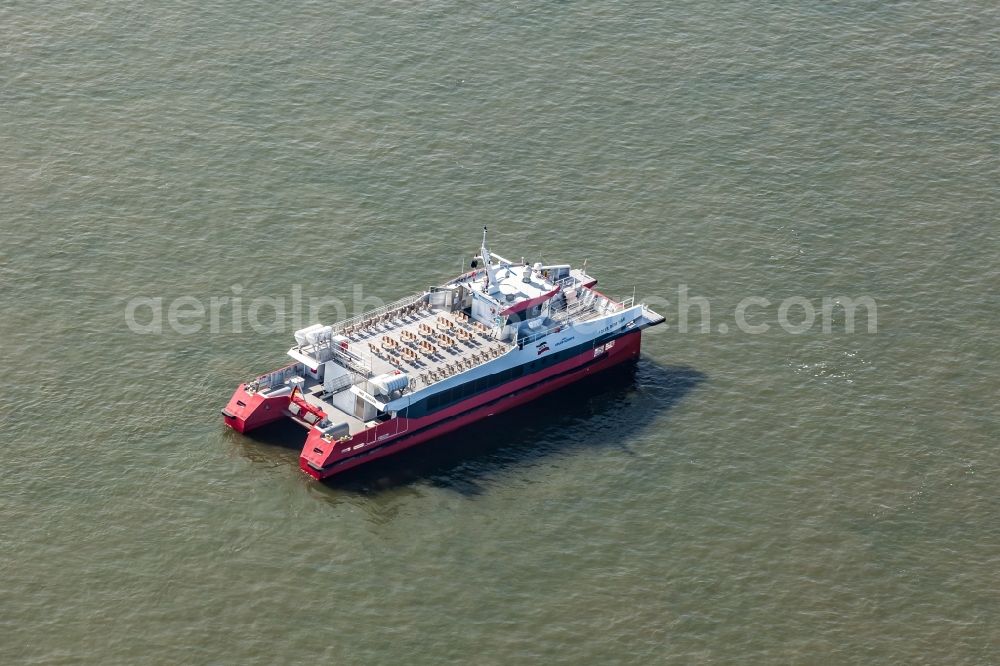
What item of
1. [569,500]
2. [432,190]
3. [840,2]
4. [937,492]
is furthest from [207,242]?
[840,2]

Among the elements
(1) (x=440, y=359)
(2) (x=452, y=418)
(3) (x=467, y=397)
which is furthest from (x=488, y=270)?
(2) (x=452, y=418)

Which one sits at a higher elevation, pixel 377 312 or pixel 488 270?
pixel 488 270

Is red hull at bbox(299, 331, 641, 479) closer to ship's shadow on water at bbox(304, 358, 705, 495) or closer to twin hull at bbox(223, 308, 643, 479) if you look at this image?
twin hull at bbox(223, 308, 643, 479)

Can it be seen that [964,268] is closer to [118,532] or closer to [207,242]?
[207,242]

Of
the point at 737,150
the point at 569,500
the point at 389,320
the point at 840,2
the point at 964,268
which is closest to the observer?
the point at 569,500

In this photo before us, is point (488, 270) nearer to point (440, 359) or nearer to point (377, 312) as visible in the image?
point (440, 359)

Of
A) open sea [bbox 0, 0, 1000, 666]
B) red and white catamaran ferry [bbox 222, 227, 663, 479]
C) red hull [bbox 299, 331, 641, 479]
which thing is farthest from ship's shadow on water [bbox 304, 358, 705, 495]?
red and white catamaran ferry [bbox 222, 227, 663, 479]

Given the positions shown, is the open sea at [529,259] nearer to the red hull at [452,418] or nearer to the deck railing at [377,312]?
the red hull at [452,418]
